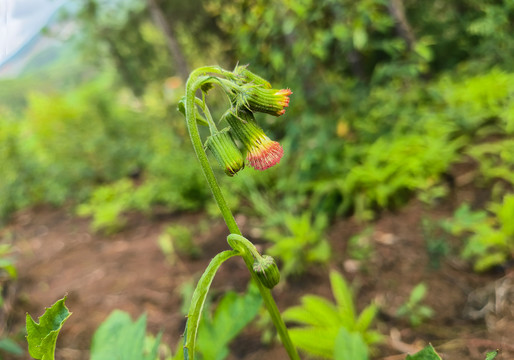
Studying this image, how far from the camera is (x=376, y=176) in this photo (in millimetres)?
2395

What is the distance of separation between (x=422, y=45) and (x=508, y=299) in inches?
71.5

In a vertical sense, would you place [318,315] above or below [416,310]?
above

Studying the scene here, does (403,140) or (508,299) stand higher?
(403,140)

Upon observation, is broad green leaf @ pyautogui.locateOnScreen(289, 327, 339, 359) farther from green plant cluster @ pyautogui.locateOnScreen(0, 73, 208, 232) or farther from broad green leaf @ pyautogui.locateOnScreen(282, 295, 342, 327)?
green plant cluster @ pyautogui.locateOnScreen(0, 73, 208, 232)

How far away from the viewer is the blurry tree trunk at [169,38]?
4910 mm

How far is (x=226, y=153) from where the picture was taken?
605mm

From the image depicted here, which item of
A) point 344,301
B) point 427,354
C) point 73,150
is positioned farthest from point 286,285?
point 73,150

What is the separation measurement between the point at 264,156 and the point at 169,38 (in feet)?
16.0

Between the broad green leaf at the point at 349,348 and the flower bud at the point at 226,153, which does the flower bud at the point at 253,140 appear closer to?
the flower bud at the point at 226,153

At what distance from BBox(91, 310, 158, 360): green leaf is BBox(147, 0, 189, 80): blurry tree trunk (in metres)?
4.42

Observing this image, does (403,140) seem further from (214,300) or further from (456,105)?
(214,300)

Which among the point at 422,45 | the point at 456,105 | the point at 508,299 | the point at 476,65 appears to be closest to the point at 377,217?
the point at 508,299

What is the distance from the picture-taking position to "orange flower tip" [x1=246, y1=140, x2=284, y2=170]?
2.12 ft

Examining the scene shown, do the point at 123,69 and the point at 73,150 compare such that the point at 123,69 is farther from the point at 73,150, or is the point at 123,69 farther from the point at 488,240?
the point at 488,240
